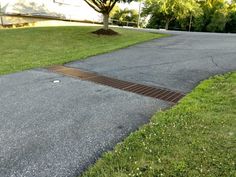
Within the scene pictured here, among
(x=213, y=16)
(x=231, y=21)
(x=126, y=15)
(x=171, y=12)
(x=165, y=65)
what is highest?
(x=171, y=12)

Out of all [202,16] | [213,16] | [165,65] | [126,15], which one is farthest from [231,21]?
[165,65]

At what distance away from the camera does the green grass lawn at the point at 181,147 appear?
9.14ft

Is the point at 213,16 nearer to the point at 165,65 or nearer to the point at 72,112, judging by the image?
the point at 165,65

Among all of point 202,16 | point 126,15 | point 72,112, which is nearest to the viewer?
point 72,112

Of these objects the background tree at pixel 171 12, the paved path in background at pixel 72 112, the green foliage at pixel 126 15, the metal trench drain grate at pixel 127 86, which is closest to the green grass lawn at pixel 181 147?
the paved path in background at pixel 72 112

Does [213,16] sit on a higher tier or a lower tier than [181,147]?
higher

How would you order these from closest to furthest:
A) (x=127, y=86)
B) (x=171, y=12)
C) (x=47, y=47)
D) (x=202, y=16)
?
(x=127, y=86)
(x=47, y=47)
(x=202, y=16)
(x=171, y=12)

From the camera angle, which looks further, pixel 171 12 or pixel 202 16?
pixel 171 12

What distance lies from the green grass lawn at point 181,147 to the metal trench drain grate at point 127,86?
84 centimetres

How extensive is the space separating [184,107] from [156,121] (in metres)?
0.79

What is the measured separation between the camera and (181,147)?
321 centimetres

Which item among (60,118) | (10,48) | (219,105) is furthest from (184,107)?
(10,48)

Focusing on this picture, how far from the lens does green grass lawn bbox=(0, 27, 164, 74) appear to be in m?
8.77

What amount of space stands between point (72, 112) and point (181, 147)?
6.58ft
